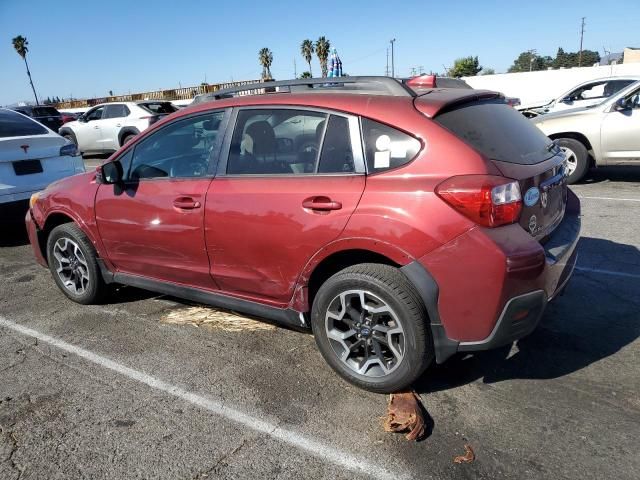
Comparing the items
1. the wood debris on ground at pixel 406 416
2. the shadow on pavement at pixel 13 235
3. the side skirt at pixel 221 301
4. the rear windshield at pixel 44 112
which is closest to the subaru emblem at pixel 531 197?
the wood debris on ground at pixel 406 416

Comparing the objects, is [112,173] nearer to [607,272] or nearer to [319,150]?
[319,150]

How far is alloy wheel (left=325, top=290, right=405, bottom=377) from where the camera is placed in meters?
2.82

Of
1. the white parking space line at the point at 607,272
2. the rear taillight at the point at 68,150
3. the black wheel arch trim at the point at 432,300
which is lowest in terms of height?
the white parking space line at the point at 607,272

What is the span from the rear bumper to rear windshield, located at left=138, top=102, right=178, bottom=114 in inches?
526

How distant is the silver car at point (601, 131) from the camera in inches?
312

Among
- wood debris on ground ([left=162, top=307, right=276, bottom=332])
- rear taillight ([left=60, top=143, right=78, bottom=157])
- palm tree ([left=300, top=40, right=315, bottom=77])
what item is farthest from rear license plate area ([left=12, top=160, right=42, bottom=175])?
palm tree ([left=300, top=40, right=315, bottom=77])

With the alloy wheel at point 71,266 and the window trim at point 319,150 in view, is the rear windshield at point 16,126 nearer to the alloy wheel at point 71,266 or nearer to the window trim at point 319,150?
the alloy wheel at point 71,266

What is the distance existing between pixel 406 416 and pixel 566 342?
1411 mm

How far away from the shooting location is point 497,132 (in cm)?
298

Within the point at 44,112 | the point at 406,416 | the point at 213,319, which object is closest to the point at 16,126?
the point at 213,319

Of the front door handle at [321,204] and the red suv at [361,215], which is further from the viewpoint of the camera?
the front door handle at [321,204]

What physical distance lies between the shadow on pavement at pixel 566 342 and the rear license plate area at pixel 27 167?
18.7ft

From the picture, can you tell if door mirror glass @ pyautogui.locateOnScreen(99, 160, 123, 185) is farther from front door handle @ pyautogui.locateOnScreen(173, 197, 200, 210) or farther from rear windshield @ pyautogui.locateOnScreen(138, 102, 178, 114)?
rear windshield @ pyautogui.locateOnScreen(138, 102, 178, 114)

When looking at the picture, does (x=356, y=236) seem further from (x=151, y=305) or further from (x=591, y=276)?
(x=591, y=276)
